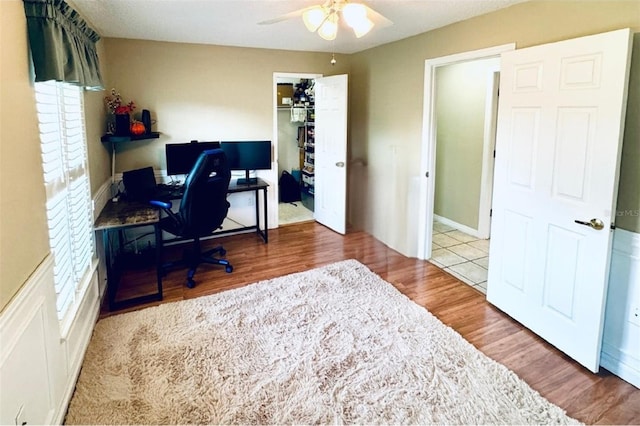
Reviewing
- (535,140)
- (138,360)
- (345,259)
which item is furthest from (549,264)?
(138,360)

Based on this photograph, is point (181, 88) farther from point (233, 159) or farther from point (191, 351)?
point (191, 351)

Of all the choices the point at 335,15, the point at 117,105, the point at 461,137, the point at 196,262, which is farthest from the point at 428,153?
the point at 117,105

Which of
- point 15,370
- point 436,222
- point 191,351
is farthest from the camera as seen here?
point 436,222

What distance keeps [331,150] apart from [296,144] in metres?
2.06

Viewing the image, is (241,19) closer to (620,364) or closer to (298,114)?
(298,114)

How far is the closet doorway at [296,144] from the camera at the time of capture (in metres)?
6.46

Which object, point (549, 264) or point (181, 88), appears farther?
point (181, 88)

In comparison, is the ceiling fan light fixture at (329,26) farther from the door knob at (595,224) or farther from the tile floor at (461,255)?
the tile floor at (461,255)

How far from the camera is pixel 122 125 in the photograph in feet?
12.6

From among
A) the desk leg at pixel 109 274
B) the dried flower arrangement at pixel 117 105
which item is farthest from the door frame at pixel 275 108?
the desk leg at pixel 109 274

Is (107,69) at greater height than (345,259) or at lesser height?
greater

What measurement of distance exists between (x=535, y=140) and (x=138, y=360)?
2.89 m

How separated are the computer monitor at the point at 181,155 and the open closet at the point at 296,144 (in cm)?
197

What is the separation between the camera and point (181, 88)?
4.40 m
